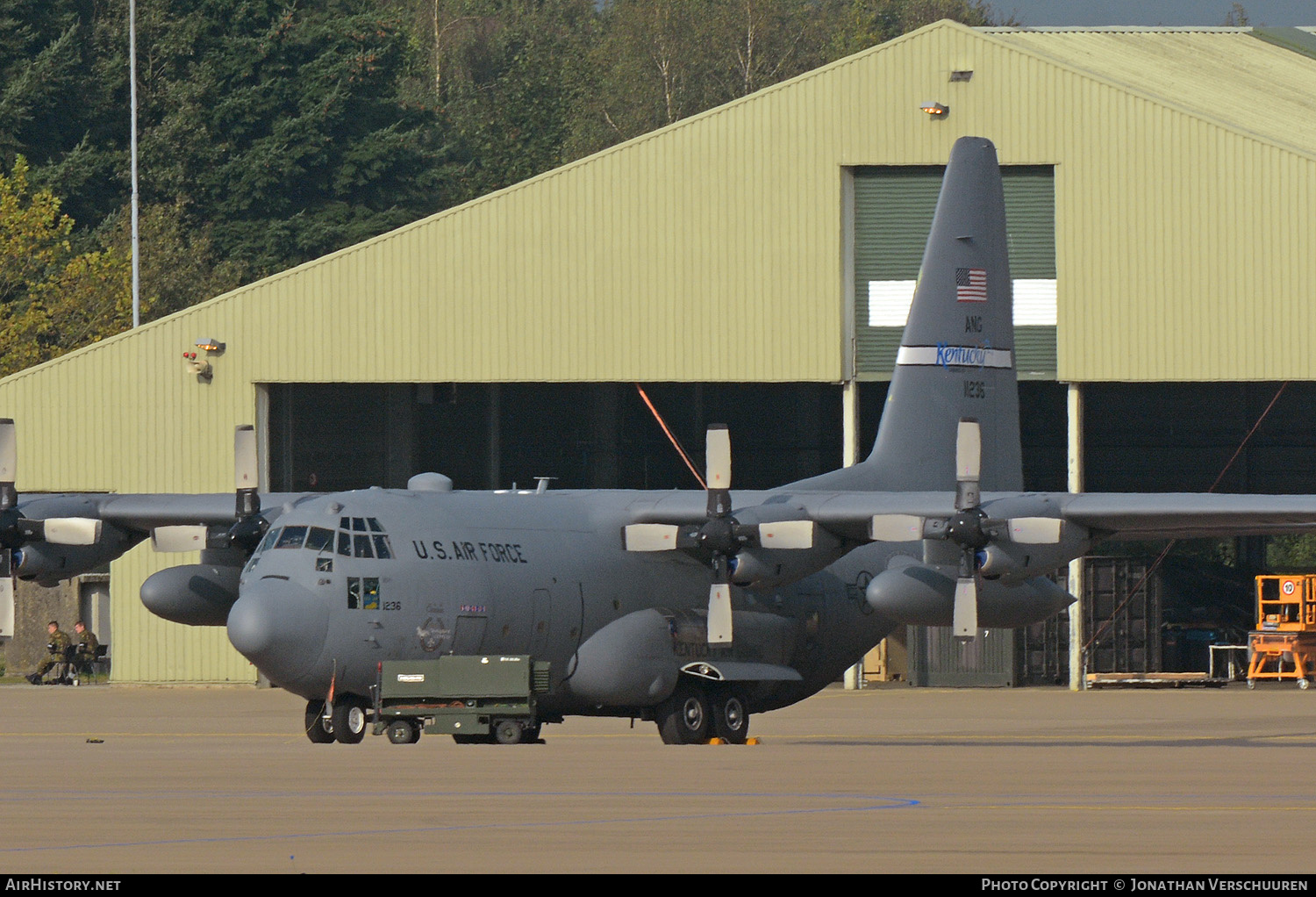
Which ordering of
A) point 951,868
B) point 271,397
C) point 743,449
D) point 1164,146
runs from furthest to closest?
1. point 743,449
2. point 271,397
3. point 1164,146
4. point 951,868

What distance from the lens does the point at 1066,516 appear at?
26156 millimetres

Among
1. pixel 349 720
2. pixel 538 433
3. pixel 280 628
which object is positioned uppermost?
pixel 538 433

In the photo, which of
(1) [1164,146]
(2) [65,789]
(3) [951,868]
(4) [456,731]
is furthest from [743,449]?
(3) [951,868]

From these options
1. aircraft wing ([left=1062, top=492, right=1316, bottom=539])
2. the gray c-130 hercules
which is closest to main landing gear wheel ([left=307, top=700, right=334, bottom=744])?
the gray c-130 hercules

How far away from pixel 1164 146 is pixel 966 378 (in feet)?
43.1

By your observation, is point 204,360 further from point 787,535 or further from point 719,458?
point 787,535

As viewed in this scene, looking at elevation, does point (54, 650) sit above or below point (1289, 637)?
below

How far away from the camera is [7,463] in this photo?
2803cm

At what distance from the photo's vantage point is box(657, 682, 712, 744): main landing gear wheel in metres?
26.9

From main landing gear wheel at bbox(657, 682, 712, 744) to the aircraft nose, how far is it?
486 centimetres

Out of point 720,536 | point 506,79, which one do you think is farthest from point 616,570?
point 506,79

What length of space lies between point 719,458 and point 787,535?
4.18ft

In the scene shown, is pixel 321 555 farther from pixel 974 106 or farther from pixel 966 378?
pixel 974 106

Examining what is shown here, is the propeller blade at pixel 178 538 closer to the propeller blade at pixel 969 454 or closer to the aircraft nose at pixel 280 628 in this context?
the aircraft nose at pixel 280 628
